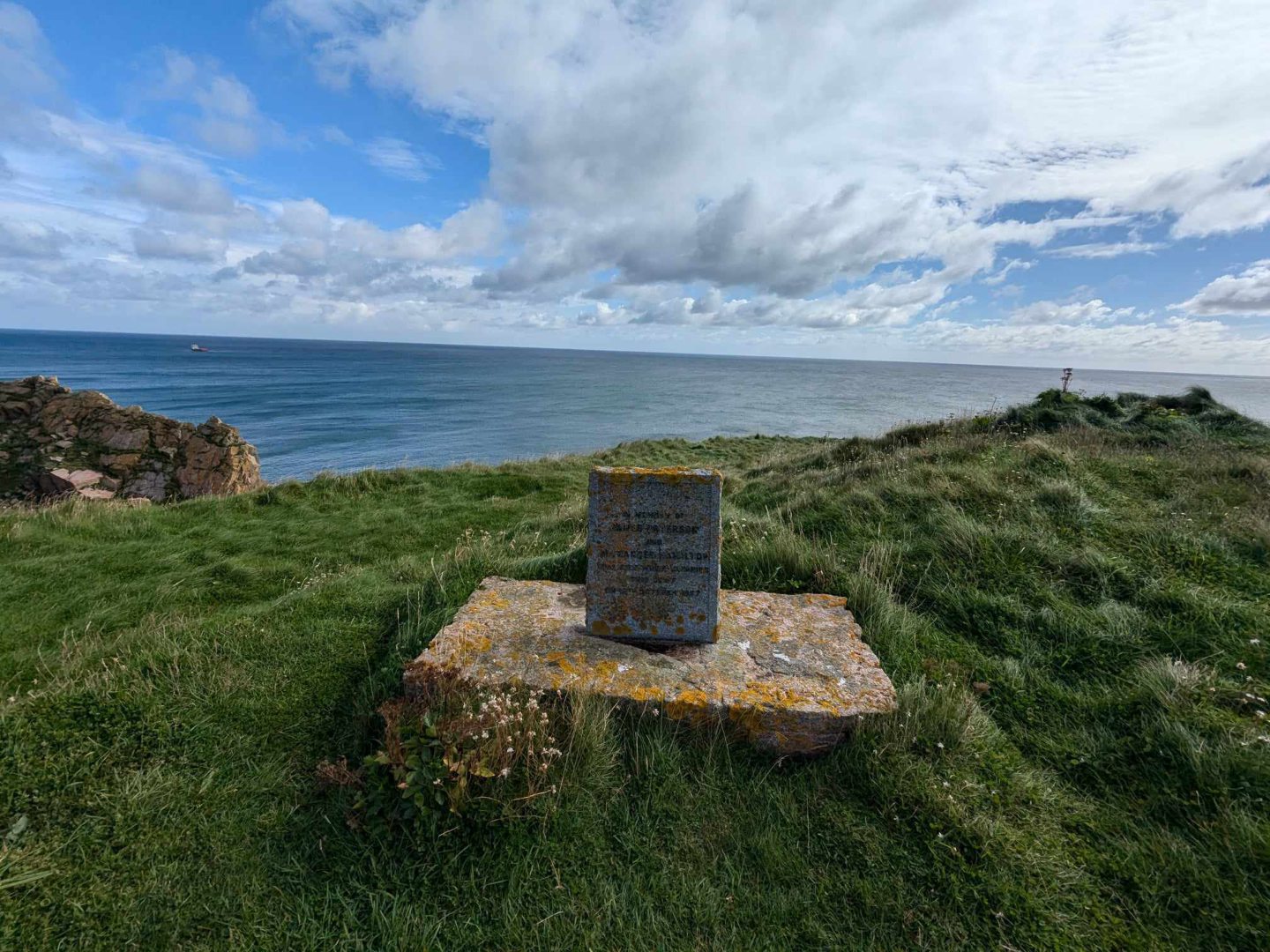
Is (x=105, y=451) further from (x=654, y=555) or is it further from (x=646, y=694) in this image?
(x=646, y=694)

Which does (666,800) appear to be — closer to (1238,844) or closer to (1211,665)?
(1238,844)

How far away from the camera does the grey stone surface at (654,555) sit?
4398 mm

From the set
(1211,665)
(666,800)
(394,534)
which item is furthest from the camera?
(394,534)

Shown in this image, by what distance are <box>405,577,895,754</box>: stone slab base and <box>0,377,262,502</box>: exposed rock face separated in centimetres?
1501

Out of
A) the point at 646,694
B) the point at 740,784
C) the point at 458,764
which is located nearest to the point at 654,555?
the point at 646,694

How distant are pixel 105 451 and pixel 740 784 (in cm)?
2075

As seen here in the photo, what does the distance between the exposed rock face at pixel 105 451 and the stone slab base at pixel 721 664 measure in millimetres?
15010

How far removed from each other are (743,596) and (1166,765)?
305cm

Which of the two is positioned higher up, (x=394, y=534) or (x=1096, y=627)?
(x=1096, y=627)

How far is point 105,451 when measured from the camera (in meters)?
15.9

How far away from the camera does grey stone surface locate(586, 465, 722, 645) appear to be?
→ 14.4ft

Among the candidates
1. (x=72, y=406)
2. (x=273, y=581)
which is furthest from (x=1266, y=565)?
(x=72, y=406)

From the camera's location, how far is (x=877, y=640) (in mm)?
4609

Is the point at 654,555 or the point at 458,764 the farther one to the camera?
the point at 654,555
